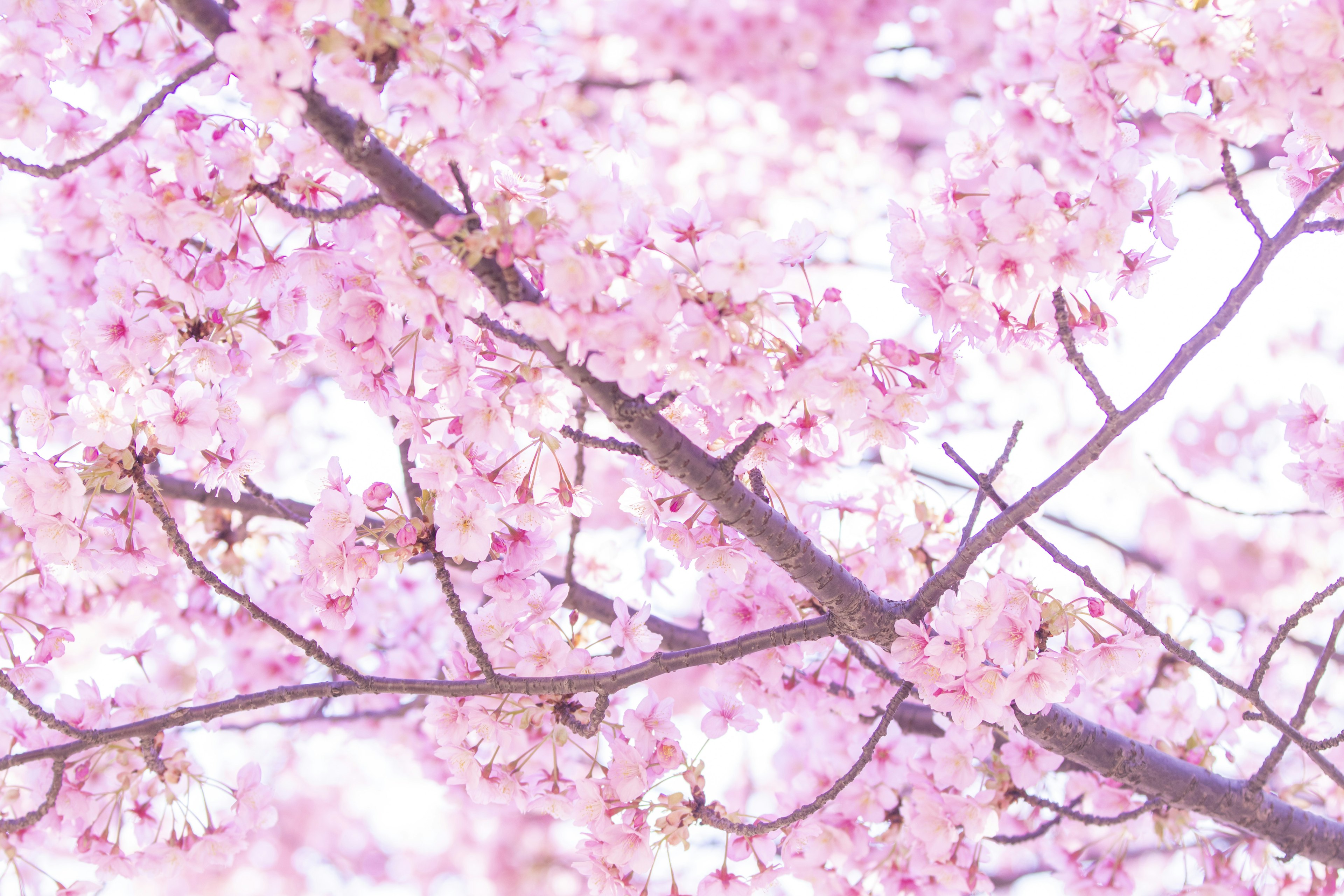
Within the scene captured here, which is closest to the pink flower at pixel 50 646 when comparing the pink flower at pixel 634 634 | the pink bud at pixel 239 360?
the pink bud at pixel 239 360

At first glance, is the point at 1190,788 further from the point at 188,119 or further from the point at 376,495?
the point at 188,119

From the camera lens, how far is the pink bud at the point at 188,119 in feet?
5.90

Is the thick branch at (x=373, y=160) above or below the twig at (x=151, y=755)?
above

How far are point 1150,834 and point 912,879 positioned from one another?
0.86m

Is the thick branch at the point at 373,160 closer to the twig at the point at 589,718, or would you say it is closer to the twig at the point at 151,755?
the twig at the point at 589,718

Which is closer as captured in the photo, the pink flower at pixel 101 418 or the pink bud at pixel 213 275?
the pink flower at pixel 101 418

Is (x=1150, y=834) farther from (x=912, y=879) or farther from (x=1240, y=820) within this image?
(x=912, y=879)

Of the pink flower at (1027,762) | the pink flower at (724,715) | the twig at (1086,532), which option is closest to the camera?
the pink flower at (724,715)

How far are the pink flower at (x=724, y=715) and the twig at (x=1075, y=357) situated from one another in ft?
3.82

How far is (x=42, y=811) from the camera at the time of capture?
2225 millimetres

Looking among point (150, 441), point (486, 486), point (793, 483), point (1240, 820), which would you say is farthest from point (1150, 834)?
point (150, 441)

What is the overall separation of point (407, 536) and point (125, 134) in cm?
98

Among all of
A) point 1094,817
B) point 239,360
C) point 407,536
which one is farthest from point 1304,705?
point 239,360

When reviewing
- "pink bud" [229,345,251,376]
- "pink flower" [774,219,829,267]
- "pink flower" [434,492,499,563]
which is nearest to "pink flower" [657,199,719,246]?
"pink flower" [774,219,829,267]
